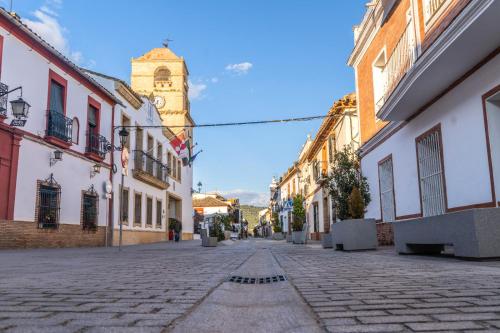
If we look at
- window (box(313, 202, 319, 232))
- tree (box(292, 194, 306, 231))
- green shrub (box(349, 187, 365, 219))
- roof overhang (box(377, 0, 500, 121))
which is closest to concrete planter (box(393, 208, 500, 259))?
roof overhang (box(377, 0, 500, 121))

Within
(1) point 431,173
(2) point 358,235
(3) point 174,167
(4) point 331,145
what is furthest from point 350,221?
(3) point 174,167

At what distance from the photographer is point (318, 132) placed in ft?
81.7

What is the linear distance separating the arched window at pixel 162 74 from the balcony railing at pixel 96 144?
66.3 feet

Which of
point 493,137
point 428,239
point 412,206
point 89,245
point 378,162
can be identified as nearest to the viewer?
point 428,239

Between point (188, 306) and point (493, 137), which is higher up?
point (493, 137)

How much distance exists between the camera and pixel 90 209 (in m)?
17.6

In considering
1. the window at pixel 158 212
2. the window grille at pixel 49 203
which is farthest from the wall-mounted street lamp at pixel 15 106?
the window at pixel 158 212

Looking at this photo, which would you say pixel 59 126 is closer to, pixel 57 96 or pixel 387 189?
pixel 57 96

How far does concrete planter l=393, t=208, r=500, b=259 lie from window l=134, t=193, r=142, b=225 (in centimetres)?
1789

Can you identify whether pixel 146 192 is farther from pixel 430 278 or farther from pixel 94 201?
pixel 430 278

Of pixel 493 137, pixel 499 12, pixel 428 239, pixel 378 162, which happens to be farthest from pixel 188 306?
pixel 378 162

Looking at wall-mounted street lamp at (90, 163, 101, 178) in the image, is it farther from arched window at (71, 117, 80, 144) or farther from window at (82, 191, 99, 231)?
arched window at (71, 117, 80, 144)

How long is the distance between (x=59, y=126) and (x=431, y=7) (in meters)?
11.6

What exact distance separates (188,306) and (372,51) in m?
13.7
